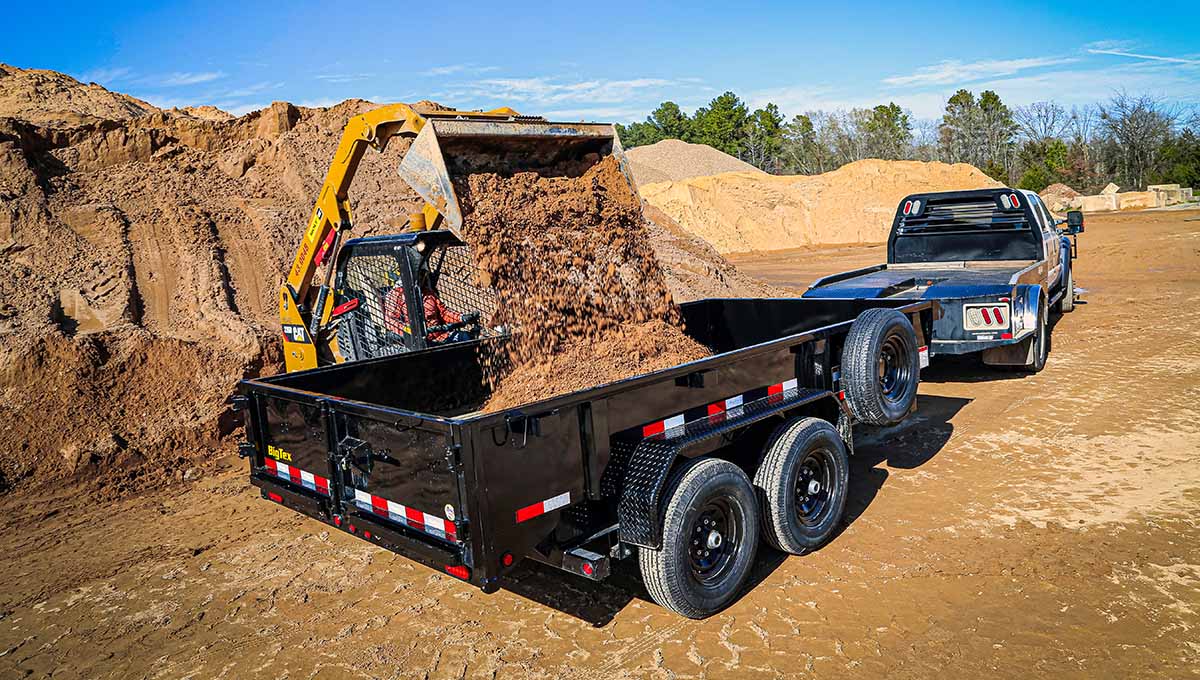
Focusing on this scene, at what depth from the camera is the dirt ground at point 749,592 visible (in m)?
3.78

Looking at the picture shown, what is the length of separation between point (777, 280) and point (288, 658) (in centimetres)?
1810

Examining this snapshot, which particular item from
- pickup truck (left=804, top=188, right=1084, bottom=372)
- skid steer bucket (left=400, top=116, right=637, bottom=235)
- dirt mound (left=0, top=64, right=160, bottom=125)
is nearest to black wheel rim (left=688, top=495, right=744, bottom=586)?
skid steer bucket (left=400, top=116, right=637, bottom=235)

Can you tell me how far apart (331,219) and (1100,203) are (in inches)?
1677

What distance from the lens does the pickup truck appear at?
7.98 m

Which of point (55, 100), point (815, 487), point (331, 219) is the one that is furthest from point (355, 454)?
point (55, 100)

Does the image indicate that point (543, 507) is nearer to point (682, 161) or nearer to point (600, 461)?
point (600, 461)

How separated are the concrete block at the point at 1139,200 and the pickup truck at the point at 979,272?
1294 inches

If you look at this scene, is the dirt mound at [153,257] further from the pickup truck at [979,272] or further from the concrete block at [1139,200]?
the concrete block at [1139,200]

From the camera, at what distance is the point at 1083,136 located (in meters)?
60.2

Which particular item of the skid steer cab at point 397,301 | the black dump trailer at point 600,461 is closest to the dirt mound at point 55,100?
the skid steer cab at point 397,301

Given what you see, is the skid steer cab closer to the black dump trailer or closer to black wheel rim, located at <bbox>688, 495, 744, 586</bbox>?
the black dump trailer

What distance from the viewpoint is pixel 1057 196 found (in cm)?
4462

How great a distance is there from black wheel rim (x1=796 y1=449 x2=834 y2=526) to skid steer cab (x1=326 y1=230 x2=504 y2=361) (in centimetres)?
285

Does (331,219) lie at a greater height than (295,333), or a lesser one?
greater
